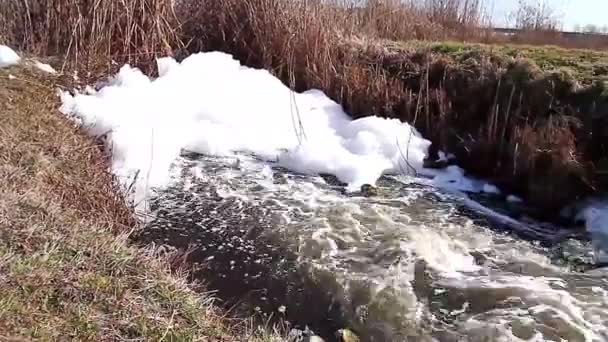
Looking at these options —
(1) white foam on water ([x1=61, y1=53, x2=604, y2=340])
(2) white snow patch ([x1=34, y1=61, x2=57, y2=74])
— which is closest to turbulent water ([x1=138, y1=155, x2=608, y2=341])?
(1) white foam on water ([x1=61, y1=53, x2=604, y2=340])

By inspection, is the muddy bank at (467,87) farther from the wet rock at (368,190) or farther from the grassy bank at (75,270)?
the grassy bank at (75,270)

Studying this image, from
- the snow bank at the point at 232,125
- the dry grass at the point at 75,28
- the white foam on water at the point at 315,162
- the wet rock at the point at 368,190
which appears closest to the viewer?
the white foam on water at the point at 315,162

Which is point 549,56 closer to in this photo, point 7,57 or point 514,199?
point 514,199

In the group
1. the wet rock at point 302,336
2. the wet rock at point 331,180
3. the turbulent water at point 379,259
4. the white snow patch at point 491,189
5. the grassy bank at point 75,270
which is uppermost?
the grassy bank at point 75,270

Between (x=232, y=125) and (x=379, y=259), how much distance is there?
273 centimetres

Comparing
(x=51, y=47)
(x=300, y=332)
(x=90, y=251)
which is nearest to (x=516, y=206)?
(x=300, y=332)

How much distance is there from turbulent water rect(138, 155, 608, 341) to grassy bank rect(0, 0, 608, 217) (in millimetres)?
627

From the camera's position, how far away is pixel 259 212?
15.5 ft

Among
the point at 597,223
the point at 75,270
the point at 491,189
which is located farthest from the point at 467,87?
the point at 75,270

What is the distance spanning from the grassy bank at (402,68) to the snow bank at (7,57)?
1.32 feet

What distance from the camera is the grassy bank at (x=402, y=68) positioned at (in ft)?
17.1

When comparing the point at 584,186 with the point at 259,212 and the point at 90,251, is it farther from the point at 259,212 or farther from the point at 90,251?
the point at 90,251

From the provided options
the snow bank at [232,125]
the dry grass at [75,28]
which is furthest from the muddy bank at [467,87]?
the dry grass at [75,28]

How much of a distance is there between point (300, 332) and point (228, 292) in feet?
1.81
